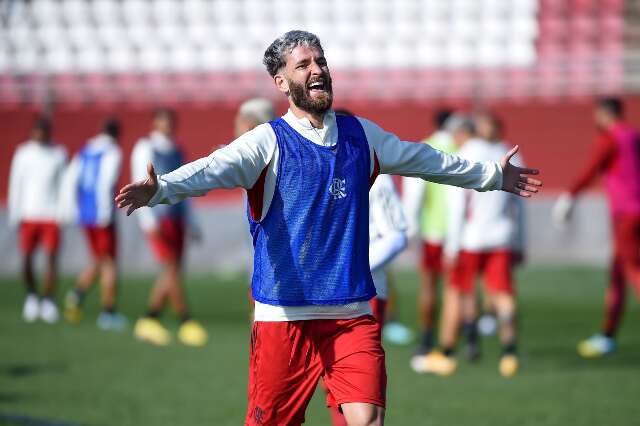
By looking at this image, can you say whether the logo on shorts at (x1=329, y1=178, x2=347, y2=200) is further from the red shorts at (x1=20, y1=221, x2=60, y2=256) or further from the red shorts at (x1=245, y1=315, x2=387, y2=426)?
the red shorts at (x1=20, y1=221, x2=60, y2=256)

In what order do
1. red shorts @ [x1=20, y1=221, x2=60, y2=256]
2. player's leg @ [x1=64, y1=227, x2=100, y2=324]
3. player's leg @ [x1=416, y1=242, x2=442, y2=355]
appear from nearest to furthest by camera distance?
player's leg @ [x1=416, y1=242, x2=442, y2=355]
player's leg @ [x1=64, y1=227, x2=100, y2=324]
red shorts @ [x1=20, y1=221, x2=60, y2=256]

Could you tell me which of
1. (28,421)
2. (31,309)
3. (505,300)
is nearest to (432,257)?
(505,300)

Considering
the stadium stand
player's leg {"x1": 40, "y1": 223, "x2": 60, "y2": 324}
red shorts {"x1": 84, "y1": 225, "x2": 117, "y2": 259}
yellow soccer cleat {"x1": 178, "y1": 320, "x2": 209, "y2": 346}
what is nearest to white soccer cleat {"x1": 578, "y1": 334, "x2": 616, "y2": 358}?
yellow soccer cleat {"x1": 178, "y1": 320, "x2": 209, "y2": 346}

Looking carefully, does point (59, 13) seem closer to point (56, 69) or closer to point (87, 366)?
point (56, 69)

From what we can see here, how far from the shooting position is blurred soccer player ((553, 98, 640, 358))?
37.5 ft

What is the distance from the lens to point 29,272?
15.2 metres

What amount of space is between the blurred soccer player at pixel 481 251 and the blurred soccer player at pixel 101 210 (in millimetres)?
4737

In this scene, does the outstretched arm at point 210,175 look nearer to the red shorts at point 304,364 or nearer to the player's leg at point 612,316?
the red shorts at point 304,364

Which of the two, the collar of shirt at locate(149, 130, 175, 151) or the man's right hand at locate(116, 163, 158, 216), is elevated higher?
the man's right hand at locate(116, 163, 158, 216)

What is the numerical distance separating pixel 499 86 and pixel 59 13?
9.78 meters

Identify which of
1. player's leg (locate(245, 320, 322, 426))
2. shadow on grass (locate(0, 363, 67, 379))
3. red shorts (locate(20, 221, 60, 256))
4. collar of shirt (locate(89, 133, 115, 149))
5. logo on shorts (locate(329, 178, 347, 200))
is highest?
logo on shorts (locate(329, 178, 347, 200))

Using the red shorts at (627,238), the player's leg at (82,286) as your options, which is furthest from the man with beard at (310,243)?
the player's leg at (82,286)

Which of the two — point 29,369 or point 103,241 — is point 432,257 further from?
point 103,241

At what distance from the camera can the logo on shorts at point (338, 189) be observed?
496 centimetres
